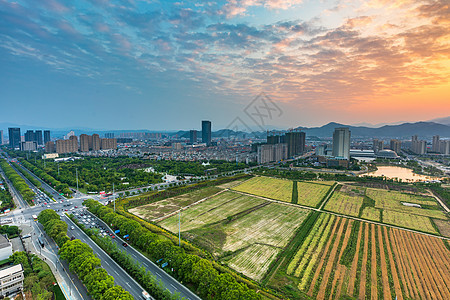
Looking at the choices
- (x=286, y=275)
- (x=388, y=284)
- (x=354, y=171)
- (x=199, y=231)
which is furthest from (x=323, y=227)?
(x=354, y=171)

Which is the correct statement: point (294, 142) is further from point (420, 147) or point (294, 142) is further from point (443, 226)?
point (443, 226)

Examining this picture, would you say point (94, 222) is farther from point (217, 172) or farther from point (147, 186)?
point (217, 172)

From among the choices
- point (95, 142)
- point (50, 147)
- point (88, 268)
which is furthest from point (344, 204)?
point (50, 147)

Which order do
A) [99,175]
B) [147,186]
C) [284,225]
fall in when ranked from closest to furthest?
[284,225]
[147,186]
[99,175]

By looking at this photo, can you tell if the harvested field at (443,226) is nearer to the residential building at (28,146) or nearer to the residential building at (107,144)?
the residential building at (107,144)

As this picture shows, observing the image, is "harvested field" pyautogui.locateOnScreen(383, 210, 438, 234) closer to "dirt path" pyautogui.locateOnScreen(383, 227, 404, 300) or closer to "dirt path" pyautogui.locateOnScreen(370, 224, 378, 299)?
"dirt path" pyautogui.locateOnScreen(383, 227, 404, 300)
